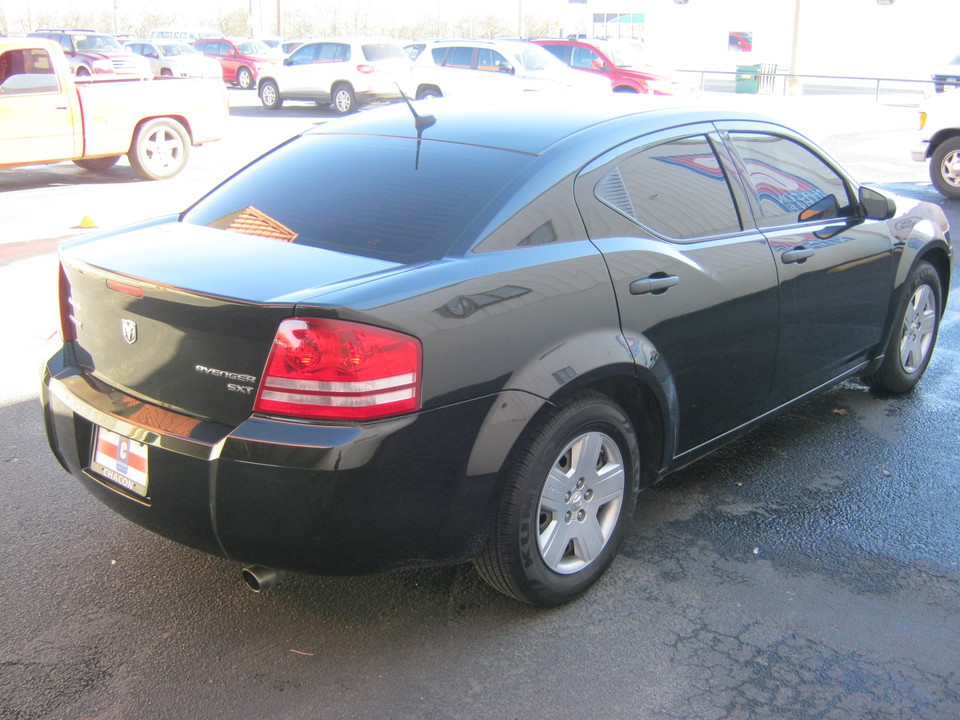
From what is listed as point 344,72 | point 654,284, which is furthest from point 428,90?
point 654,284

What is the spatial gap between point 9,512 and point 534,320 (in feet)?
7.67

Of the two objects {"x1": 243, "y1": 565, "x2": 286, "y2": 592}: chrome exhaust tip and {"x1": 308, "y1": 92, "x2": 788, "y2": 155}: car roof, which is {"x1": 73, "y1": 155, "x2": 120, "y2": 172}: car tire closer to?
{"x1": 308, "y1": 92, "x2": 788, "y2": 155}: car roof

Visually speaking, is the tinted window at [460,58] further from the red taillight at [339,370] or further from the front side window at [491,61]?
the red taillight at [339,370]

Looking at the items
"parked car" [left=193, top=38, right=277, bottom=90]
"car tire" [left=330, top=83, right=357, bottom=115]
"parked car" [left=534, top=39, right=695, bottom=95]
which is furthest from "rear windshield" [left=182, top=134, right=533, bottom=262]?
"parked car" [left=193, top=38, right=277, bottom=90]

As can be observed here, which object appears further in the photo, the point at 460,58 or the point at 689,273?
the point at 460,58

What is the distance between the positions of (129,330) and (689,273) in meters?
1.94

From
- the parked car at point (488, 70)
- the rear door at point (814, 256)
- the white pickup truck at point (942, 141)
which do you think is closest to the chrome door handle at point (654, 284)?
the rear door at point (814, 256)

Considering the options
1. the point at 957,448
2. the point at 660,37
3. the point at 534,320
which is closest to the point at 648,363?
the point at 534,320

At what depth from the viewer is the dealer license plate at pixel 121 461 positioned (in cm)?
297

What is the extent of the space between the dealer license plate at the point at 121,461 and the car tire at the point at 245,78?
33564 mm

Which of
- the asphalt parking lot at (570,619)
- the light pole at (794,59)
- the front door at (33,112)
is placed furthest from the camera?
the light pole at (794,59)

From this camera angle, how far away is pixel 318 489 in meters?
2.70

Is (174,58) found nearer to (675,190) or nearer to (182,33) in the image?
(182,33)

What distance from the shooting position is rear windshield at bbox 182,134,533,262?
319 centimetres
